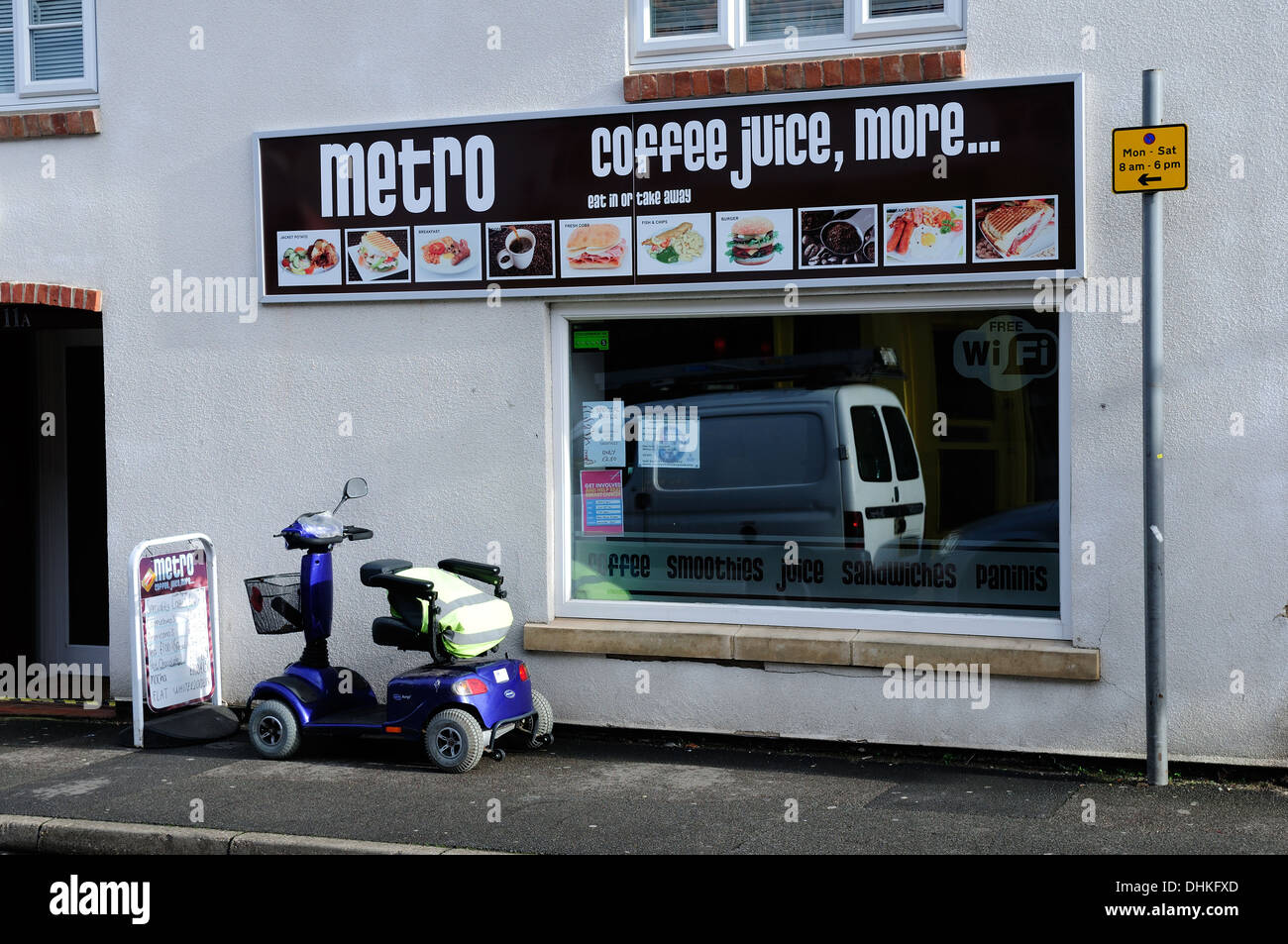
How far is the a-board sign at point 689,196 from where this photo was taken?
7391mm

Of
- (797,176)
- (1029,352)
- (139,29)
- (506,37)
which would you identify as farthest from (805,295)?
(139,29)

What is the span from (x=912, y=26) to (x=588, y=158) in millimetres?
1909

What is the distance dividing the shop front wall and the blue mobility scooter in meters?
0.59

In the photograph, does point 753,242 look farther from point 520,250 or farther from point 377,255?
point 377,255

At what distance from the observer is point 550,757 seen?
25.7 ft

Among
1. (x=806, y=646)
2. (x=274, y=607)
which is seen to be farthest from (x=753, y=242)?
(x=274, y=607)

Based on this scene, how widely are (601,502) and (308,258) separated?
2.31m

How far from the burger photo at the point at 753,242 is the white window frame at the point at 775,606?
0.24m

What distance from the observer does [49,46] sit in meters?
9.27

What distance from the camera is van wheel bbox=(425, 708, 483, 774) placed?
740cm

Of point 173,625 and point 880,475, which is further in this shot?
point 173,625

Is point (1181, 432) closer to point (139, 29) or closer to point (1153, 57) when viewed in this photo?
point (1153, 57)

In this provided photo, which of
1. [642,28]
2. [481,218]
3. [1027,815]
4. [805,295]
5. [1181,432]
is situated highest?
[642,28]

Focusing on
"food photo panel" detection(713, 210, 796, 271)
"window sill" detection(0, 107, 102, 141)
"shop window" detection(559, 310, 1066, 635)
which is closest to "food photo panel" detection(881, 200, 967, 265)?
"shop window" detection(559, 310, 1066, 635)
